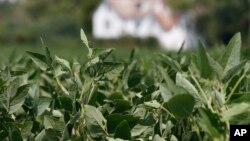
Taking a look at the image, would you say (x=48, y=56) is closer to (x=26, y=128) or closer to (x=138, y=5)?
(x=26, y=128)

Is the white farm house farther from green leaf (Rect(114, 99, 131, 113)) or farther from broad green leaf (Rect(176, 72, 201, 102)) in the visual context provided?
broad green leaf (Rect(176, 72, 201, 102))

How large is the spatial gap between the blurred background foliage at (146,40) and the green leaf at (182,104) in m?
48.2

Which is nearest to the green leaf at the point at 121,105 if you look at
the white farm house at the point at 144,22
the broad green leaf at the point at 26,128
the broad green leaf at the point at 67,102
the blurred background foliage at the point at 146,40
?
the broad green leaf at the point at 67,102

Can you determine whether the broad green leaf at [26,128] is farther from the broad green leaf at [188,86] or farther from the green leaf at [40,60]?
the broad green leaf at [188,86]

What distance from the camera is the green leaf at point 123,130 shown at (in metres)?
1.10

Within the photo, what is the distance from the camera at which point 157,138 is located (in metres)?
1.11

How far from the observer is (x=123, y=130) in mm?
1106

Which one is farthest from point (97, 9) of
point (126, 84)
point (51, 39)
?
point (126, 84)

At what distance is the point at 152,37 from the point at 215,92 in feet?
192

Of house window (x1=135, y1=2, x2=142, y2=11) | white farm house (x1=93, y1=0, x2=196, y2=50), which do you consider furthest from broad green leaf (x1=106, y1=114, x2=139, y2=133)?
house window (x1=135, y1=2, x2=142, y2=11)

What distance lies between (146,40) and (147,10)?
34.5 ft

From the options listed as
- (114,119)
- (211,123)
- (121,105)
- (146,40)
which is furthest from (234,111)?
(146,40)

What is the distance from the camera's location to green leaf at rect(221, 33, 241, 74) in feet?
3.65

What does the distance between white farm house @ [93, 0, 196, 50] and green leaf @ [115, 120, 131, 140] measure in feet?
205
